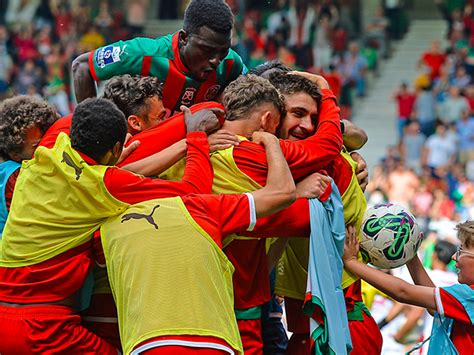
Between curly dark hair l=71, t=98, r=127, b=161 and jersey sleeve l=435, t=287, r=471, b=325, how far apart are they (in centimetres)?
184

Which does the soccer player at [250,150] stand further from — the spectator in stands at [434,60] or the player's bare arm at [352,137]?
the spectator in stands at [434,60]

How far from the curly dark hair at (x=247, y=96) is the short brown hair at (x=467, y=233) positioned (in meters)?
1.15

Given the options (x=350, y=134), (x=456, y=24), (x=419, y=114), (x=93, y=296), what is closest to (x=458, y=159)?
(x=419, y=114)

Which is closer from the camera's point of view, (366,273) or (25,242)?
(25,242)

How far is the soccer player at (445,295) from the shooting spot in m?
5.36

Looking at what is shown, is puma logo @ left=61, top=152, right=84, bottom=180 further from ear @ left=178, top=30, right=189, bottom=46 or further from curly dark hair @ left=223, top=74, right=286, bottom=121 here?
ear @ left=178, top=30, right=189, bottom=46

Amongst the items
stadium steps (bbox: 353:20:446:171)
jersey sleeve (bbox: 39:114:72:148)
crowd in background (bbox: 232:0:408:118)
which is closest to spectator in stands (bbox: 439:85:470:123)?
stadium steps (bbox: 353:20:446:171)

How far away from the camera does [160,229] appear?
4457 mm

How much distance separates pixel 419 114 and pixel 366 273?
15.6 metres

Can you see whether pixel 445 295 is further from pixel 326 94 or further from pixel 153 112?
pixel 153 112

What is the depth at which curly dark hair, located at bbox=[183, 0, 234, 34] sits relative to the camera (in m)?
5.70

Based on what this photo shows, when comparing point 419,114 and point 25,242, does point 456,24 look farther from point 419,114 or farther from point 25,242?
point 25,242

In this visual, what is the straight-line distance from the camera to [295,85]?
5.45 m

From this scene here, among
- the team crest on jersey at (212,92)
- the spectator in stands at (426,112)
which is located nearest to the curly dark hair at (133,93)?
the team crest on jersey at (212,92)
